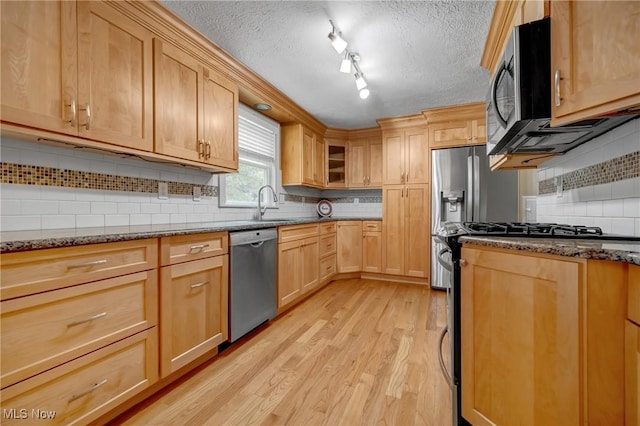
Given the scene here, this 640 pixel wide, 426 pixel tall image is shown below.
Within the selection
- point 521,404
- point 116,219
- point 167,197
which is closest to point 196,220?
point 167,197

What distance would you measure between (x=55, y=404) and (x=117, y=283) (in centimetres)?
49

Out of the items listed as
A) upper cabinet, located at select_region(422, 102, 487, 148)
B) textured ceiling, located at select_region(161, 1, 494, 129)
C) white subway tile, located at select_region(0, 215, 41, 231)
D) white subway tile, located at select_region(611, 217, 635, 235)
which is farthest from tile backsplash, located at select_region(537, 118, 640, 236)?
white subway tile, located at select_region(0, 215, 41, 231)

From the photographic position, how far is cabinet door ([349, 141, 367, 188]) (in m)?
4.32

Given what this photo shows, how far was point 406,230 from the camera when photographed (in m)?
3.75

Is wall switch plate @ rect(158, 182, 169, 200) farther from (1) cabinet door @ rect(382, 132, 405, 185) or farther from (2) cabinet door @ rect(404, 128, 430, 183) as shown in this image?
(2) cabinet door @ rect(404, 128, 430, 183)

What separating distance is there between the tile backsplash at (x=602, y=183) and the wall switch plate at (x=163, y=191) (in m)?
2.68

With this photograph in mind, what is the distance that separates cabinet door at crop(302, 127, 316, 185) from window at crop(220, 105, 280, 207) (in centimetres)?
36

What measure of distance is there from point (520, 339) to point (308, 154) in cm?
317

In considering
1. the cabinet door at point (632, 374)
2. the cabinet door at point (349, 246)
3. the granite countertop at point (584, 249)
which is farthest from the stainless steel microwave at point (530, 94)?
the cabinet door at point (349, 246)

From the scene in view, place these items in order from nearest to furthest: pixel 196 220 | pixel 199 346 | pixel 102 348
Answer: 1. pixel 102 348
2. pixel 199 346
3. pixel 196 220

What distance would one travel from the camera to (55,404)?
3.57ft

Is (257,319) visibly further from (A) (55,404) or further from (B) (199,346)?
(A) (55,404)

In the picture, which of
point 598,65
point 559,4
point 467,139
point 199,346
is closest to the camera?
point 598,65

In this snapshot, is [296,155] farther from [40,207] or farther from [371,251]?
[40,207]
